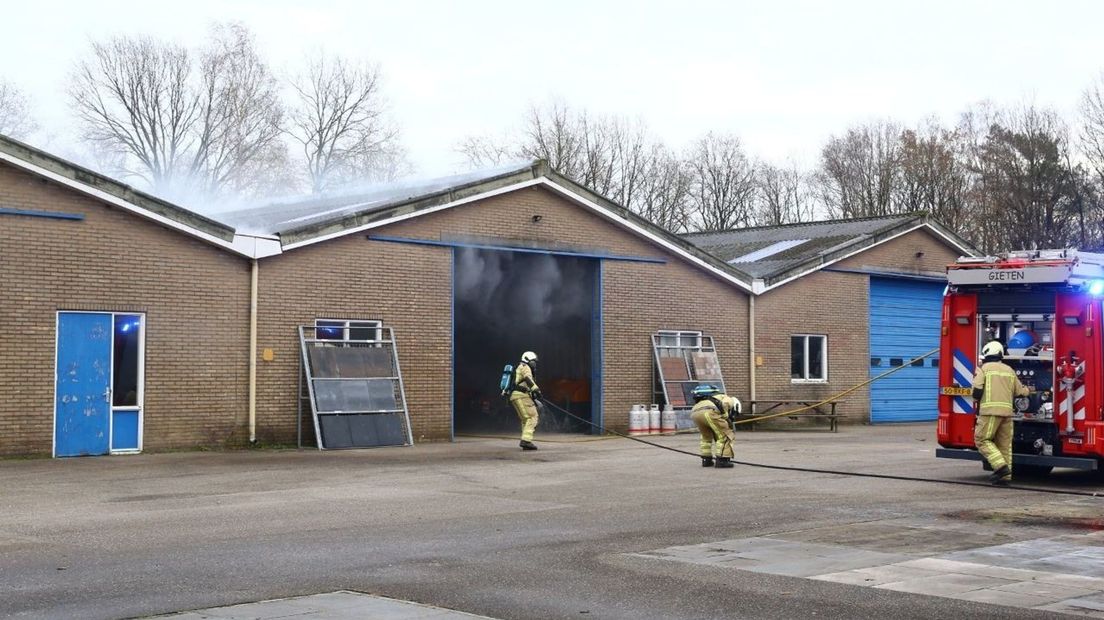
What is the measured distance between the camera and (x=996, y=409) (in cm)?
1495

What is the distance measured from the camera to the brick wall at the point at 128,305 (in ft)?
60.4

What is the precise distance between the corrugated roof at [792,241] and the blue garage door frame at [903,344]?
1.45 meters

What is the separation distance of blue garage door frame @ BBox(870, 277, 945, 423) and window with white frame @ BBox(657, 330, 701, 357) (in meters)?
6.03

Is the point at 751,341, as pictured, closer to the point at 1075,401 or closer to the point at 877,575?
the point at 1075,401

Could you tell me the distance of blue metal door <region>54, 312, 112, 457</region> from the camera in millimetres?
18859

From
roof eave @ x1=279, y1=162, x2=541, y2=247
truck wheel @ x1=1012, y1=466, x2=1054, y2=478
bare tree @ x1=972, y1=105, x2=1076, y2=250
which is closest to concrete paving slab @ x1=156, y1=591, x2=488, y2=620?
truck wheel @ x1=1012, y1=466, x2=1054, y2=478

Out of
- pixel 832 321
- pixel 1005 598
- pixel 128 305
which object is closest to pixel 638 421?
pixel 832 321

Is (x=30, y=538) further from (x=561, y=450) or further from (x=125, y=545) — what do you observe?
(x=561, y=450)

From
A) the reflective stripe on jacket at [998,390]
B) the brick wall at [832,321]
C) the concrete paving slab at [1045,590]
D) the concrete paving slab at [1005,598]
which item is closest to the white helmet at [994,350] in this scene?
the reflective stripe on jacket at [998,390]

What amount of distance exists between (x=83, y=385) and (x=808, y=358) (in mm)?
16995

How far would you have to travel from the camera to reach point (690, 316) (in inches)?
1078

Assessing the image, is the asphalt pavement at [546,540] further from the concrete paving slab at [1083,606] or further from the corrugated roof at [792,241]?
the corrugated roof at [792,241]

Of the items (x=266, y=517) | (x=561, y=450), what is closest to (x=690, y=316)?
(x=561, y=450)

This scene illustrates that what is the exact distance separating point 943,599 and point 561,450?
44.0 feet
